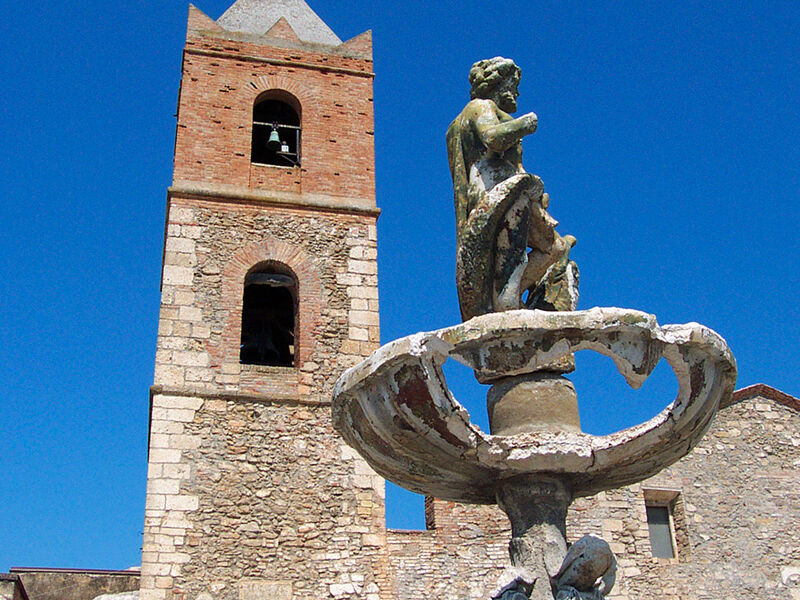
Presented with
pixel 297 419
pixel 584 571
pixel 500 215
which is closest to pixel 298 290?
pixel 297 419

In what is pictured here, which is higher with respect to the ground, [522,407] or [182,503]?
[182,503]

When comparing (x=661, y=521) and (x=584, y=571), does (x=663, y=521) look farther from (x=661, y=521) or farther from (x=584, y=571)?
(x=584, y=571)

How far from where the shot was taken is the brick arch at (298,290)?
1258 centimetres

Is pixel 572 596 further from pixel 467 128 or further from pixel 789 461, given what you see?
pixel 789 461

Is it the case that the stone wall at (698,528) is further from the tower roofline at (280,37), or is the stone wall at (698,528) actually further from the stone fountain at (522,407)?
the tower roofline at (280,37)

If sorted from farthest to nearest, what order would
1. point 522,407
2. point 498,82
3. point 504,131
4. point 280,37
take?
point 280,37, point 498,82, point 504,131, point 522,407

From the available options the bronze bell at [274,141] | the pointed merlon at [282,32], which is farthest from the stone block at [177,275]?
A: the pointed merlon at [282,32]

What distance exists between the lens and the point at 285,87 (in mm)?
14953

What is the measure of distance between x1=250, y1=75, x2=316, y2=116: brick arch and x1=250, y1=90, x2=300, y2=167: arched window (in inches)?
3.4

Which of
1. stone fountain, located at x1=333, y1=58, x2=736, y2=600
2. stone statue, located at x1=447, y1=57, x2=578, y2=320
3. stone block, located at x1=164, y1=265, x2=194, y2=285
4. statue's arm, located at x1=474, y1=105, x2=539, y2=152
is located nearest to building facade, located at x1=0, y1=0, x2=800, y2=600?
stone block, located at x1=164, y1=265, x2=194, y2=285

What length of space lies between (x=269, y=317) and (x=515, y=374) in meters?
8.97

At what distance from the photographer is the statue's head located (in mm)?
6176

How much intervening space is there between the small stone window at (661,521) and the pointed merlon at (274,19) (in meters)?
8.86

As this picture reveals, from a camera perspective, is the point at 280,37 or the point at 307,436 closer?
the point at 307,436
